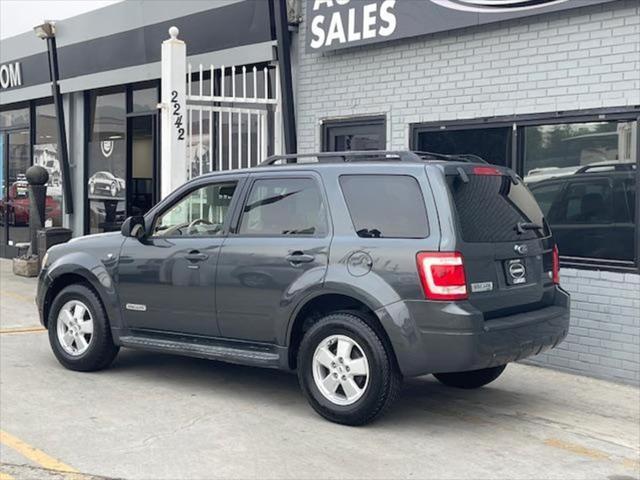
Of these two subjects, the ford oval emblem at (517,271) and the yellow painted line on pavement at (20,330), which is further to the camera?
the yellow painted line on pavement at (20,330)

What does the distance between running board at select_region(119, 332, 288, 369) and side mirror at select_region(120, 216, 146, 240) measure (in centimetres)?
82

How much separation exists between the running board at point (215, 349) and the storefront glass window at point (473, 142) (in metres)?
3.54

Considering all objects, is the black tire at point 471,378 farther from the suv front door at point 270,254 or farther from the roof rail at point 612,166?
the roof rail at point 612,166

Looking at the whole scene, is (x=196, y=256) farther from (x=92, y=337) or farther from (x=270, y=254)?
(x=92, y=337)

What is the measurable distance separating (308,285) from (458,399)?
1730 millimetres

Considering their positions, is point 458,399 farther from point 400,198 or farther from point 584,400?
point 400,198

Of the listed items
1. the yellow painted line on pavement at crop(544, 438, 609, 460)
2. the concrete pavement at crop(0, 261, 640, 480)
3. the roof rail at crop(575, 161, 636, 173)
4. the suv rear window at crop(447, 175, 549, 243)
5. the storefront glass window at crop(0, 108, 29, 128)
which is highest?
the storefront glass window at crop(0, 108, 29, 128)

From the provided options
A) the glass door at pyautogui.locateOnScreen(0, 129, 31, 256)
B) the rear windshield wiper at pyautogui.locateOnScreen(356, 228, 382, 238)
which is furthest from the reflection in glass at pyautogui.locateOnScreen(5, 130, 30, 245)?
the rear windshield wiper at pyautogui.locateOnScreen(356, 228, 382, 238)

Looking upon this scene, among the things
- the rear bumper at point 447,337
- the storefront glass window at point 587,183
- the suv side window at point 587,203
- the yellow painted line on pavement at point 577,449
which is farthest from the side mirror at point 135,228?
the suv side window at point 587,203

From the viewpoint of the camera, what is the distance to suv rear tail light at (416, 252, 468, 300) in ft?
17.6

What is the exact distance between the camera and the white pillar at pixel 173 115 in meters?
9.39

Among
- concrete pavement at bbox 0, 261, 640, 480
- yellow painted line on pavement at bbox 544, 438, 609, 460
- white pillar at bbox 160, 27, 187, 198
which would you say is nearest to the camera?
concrete pavement at bbox 0, 261, 640, 480

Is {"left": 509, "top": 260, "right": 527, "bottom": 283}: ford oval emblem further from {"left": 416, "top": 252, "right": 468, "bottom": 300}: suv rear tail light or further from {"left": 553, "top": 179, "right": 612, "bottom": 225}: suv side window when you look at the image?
{"left": 553, "top": 179, "right": 612, "bottom": 225}: suv side window

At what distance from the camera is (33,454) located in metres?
5.14
